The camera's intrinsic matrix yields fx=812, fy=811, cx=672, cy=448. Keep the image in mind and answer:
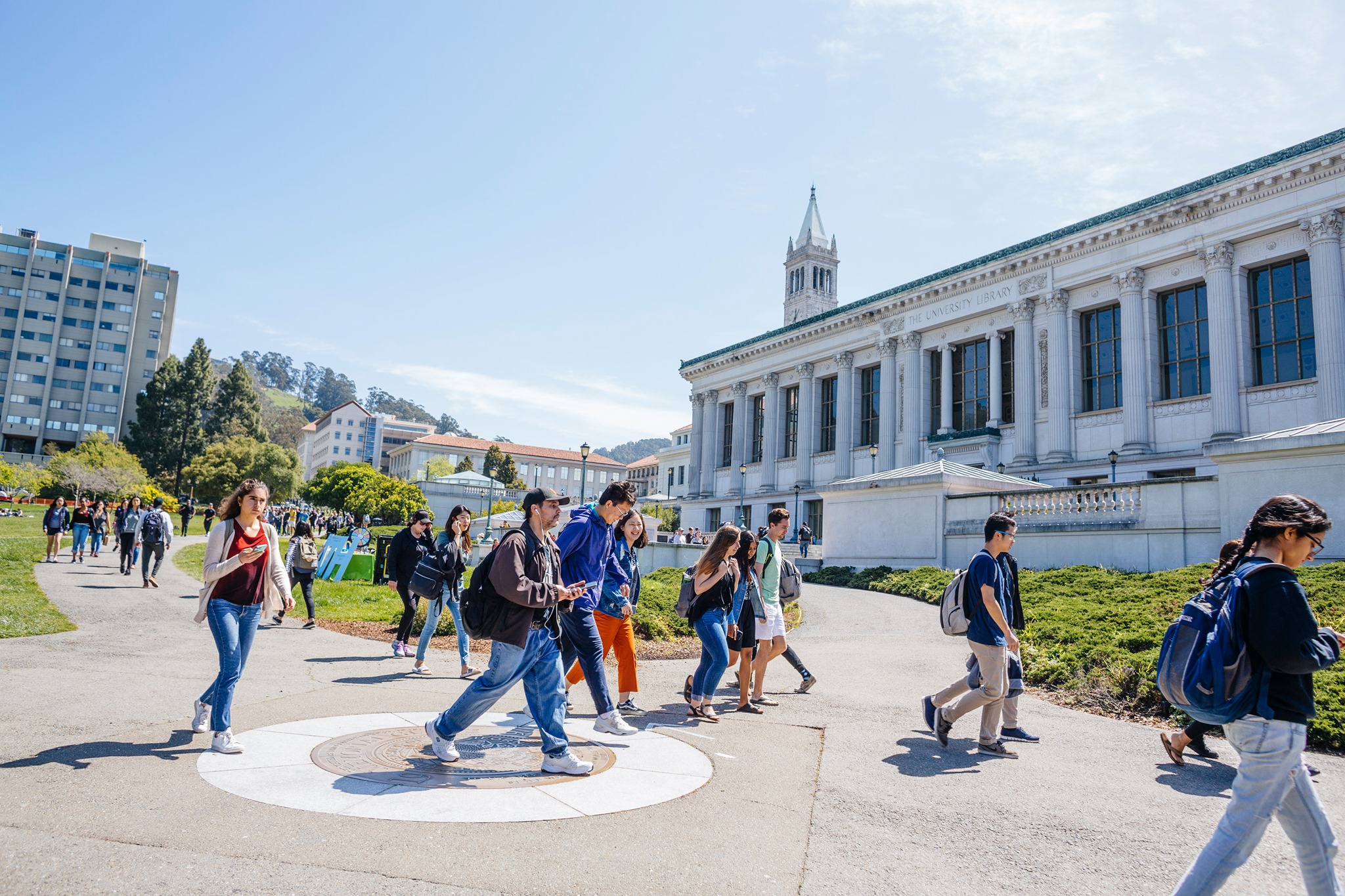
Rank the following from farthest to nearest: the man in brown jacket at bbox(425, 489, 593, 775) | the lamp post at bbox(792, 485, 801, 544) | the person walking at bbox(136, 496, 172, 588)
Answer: the lamp post at bbox(792, 485, 801, 544)
the person walking at bbox(136, 496, 172, 588)
the man in brown jacket at bbox(425, 489, 593, 775)

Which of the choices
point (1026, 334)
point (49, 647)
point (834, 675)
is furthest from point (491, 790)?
point (1026, 334)

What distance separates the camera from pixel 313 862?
147 inches

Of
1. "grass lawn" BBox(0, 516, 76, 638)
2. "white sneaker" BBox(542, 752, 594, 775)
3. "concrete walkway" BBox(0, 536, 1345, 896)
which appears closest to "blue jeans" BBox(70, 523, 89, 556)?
"grass lawn" BBox(0, 516, 76, 638)

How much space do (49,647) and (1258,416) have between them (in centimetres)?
3495

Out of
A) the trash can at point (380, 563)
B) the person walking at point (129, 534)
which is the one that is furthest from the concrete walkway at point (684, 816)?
the person walking at point (129, 534)

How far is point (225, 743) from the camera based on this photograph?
5.61 metres

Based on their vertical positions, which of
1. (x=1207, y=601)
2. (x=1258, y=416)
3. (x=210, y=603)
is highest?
(x=1258, y=416)

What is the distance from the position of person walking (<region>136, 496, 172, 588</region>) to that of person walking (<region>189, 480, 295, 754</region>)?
12710 millimetres

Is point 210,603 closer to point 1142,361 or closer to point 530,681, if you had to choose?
point 530,681

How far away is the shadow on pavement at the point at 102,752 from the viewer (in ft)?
16.8

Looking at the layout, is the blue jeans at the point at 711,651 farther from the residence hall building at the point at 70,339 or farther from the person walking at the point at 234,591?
the residence hall building at the point at 70,339

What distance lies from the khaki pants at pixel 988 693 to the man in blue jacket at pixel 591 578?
2.76 meters

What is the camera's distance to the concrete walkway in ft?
12.3

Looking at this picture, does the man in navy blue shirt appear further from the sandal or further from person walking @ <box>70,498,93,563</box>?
person walking @ <box>70,498,93,563</box>
